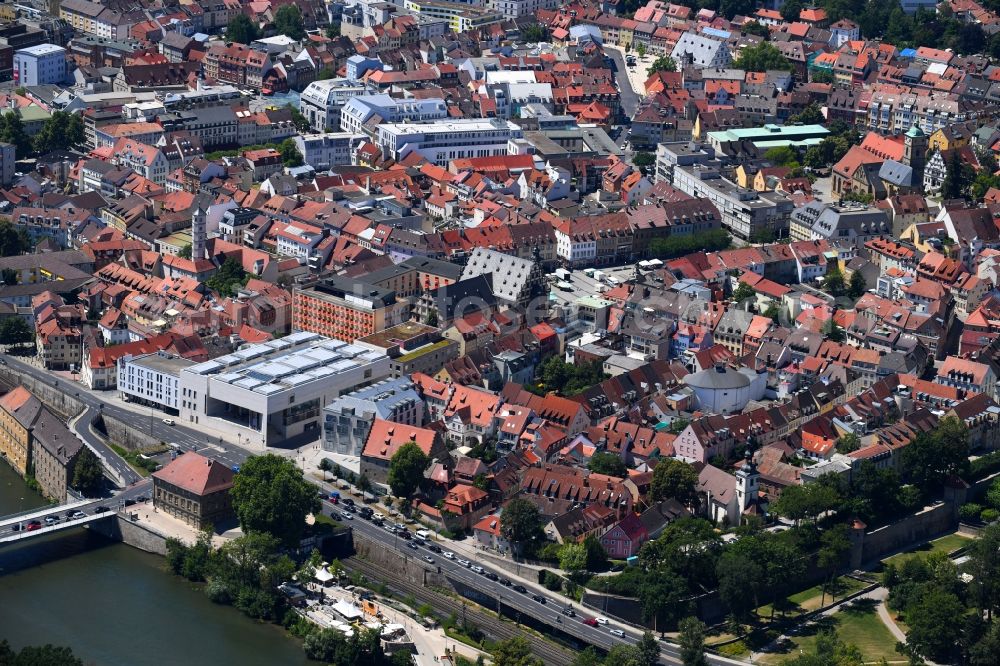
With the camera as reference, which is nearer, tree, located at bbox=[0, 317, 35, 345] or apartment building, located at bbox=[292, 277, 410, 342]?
apartment building, located at bbox=[292, 277, 410, 342]

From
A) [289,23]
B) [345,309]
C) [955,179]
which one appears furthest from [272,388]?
[289,23]

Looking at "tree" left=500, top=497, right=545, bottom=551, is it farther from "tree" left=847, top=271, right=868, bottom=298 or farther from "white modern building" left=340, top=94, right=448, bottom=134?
"white modern building" left=340, top=94, right=448, bottom=134

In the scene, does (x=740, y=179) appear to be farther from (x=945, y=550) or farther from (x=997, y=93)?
(x=945, y=550)

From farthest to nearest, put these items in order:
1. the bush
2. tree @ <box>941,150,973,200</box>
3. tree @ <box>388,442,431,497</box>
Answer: tree @ <box>941,150,973,200</box> → the bush → tree @ <box>388,442,431,497</box>

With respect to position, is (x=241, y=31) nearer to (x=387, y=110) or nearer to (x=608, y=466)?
(x=387, y=110)

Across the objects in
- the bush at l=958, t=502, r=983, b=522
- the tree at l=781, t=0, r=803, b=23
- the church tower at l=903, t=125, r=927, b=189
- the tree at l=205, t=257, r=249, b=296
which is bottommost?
the bush at l=958, t=502, r=983, b=522

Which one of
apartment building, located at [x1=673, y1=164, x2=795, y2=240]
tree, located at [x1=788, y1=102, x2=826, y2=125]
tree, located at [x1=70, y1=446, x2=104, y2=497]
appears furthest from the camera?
tree, located at [x1=788, y1=102, x2=826, y2=125]

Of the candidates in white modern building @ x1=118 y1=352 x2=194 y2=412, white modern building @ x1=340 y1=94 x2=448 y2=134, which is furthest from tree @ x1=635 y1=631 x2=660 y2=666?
white modern building @ x1=340 y1=94 x2=448 y2=134
